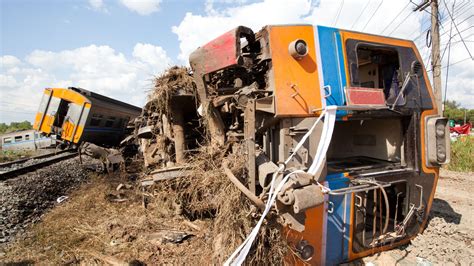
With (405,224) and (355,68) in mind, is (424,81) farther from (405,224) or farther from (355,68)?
(405,224)

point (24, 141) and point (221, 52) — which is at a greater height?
point (221, 52)

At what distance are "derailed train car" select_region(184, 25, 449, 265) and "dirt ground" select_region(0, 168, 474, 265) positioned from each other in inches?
11.8

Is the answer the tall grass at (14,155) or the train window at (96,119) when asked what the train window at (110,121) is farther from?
the tall grass at (14,155)

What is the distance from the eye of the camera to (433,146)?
124 inches

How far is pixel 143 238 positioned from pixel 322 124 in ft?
10.4

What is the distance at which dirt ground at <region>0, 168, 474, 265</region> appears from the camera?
326 centimetres

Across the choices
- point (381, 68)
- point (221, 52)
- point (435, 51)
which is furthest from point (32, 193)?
→ point (435, 51)

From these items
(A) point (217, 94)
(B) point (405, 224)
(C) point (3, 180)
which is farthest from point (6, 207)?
(B) point (405, 224)

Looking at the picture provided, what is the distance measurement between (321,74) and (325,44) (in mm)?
358

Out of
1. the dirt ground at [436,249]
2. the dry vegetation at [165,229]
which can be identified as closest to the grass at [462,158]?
the dirt ground at [436,249]

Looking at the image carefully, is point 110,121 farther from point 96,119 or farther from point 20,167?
point 20,167

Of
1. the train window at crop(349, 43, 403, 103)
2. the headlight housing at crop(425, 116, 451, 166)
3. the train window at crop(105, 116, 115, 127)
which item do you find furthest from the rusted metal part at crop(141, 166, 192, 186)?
the train window at crop(105, 116, 115, 127)

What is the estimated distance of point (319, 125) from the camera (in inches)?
103

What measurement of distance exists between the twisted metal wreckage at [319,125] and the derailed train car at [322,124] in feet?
0.04
